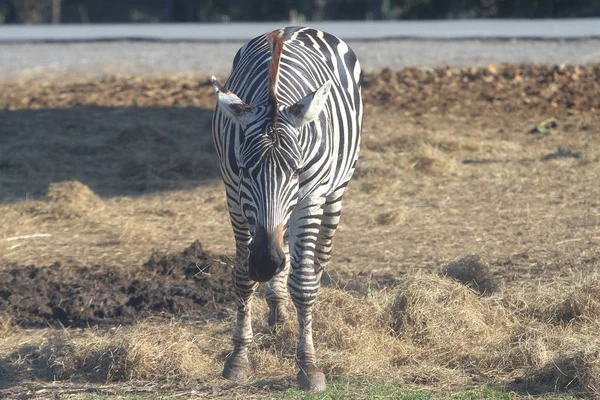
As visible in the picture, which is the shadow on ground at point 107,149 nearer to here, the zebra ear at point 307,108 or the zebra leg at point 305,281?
the zebra leg at point 305,281

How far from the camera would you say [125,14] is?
3641cm

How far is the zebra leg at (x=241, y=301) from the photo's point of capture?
18.8ft

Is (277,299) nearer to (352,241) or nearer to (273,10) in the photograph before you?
(352,241)

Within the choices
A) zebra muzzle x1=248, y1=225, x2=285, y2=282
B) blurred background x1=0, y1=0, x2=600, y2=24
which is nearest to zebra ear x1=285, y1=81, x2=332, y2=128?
zebra muzzle x1=248, y1=225, x2=285, y2=282

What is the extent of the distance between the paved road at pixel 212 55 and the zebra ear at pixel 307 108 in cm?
1115

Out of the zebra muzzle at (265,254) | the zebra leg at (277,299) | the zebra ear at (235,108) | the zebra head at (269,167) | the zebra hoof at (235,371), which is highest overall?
the zebra ear at (235,108)

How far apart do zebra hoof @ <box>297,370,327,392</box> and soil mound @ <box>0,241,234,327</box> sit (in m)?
1.72

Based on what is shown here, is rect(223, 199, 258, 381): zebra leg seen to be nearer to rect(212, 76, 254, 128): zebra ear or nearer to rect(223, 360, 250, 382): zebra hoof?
rect(223, 360, 250, 382): zebra hoof

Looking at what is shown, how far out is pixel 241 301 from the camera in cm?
588

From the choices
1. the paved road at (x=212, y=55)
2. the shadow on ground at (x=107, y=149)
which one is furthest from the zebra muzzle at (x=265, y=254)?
the paved road at (x=212, y=55)

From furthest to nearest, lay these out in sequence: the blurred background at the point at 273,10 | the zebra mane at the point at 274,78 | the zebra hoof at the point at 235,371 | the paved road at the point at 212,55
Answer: the blurred background at the point at 273,10 → the paved road at the point at 212,55 → the zebra hoof at the point at 235,371 → the zebra mane at the point at 274,78

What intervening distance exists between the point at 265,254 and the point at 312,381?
0.99 metres

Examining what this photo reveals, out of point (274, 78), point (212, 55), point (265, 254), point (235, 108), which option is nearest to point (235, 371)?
point (265, 254)

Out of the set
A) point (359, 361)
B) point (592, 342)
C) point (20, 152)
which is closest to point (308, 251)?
point (359, 361)
